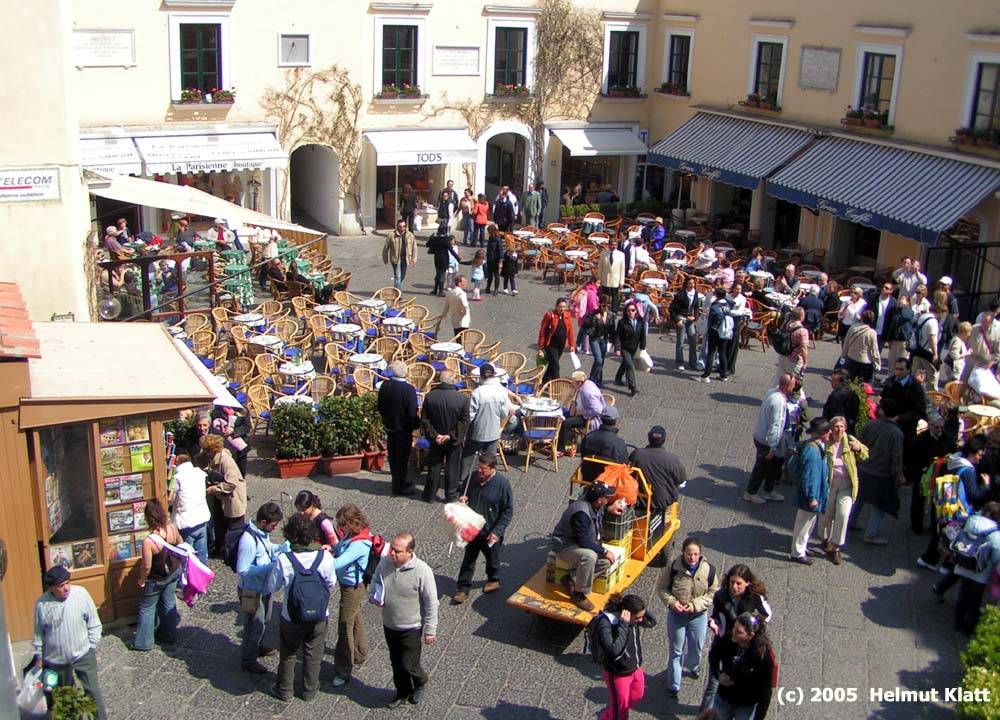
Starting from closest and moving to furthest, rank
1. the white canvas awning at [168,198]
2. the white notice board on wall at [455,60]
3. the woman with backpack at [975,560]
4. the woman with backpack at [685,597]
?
the woman with backpack at [685,597]
the woman with backpack at [975,560]
the white canvas awning at [168,198]
the white notice board on wall at [455,60]

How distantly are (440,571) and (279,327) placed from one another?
299 inches

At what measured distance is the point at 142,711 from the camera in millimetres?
8695

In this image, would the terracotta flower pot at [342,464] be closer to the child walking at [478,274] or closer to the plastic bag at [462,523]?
the plastic bag at [462,523]

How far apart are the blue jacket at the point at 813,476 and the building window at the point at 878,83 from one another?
1412 cm

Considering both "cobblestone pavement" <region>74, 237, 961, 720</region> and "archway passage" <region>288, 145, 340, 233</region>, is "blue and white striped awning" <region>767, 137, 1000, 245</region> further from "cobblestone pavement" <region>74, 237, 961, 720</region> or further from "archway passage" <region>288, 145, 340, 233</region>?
"archway passage" <region>288, 145, 340, 233</region>

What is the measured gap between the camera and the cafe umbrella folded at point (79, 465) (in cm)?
920

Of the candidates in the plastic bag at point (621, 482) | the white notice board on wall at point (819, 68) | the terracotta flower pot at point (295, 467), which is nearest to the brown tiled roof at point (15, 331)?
the terracotta flower pot at point (295, 467)

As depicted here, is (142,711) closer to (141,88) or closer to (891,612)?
(891,612)

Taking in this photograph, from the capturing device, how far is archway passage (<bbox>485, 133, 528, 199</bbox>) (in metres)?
29.9

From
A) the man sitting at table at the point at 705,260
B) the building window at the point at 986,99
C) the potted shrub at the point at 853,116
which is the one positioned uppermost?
the building window at the point at 986,99

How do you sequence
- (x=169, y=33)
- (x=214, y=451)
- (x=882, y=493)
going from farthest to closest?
(x=169, y=33), (x=882, y=493), (x=214, y=451)

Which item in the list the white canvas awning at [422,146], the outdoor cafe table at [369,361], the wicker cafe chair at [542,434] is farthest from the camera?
the white canvas awning at [422,146]

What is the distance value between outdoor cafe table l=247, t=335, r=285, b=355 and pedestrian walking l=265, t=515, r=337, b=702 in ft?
25.1

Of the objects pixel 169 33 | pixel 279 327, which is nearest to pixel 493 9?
pixel 169 33
